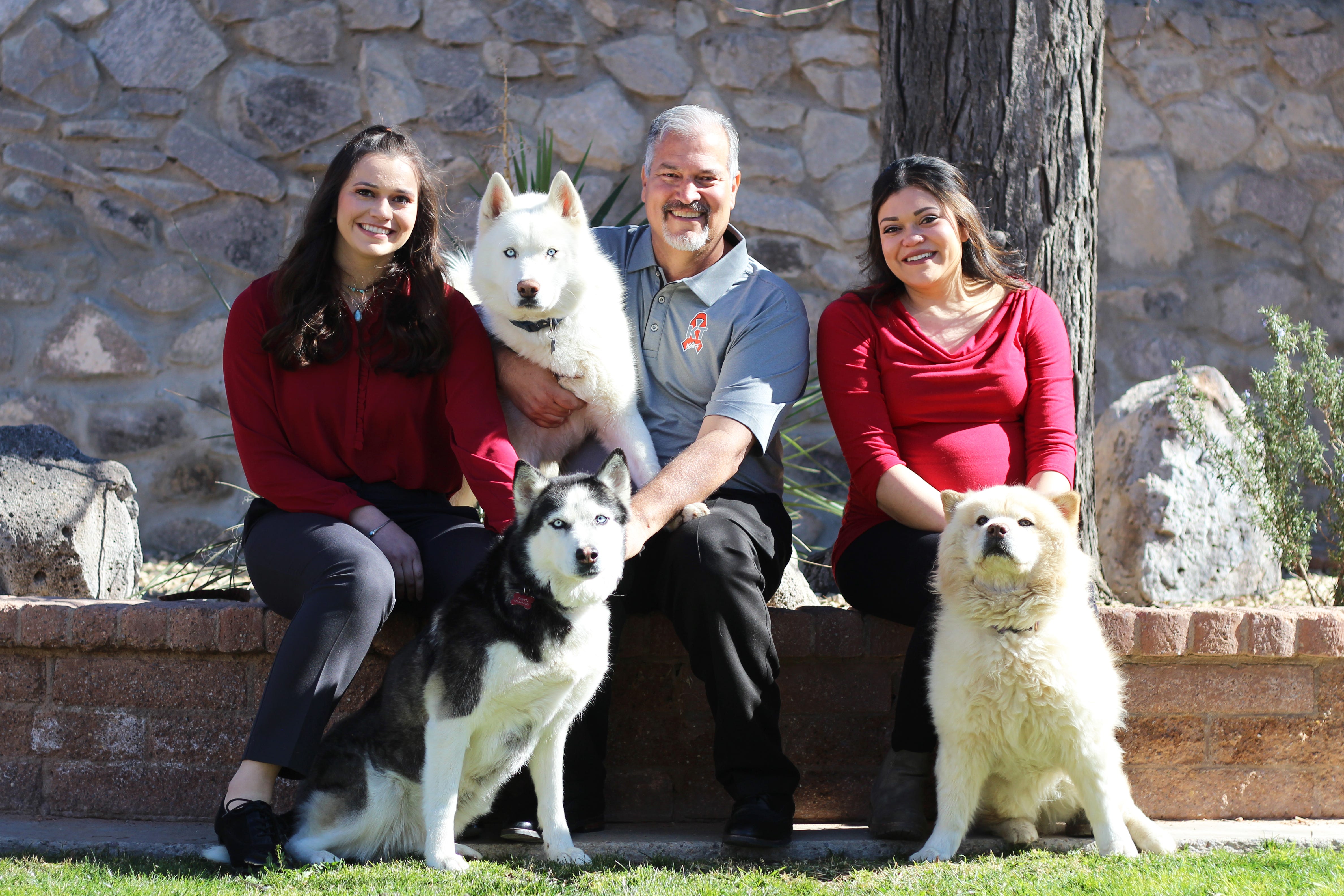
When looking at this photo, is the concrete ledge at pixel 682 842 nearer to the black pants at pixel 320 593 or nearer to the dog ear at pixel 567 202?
the black pants at pixel 320 593

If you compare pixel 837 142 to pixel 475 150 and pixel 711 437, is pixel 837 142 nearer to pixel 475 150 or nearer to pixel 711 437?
pixel 475 150

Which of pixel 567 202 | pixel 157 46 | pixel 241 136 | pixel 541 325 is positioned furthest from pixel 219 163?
pixel 541 325

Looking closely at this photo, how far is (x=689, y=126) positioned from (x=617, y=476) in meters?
1.21

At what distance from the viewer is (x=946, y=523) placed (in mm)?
2756

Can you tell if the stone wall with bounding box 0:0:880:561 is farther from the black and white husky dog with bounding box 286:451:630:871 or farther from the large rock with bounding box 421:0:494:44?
the black and white husky dog with bounding box 286:451:630:871

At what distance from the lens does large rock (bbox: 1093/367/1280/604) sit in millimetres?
4285

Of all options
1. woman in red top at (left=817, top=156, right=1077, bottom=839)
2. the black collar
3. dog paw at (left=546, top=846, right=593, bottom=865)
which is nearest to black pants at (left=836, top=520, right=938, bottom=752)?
woman in red top at (left=817, top=156, right=1077, bottom=839)

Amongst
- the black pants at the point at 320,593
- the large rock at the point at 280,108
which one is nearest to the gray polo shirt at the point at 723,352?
the black pants at the point at 320,593

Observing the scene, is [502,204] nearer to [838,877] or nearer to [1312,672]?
[838,877]

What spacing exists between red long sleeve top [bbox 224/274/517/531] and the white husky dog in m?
0.22

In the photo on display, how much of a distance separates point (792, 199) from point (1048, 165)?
2249mm

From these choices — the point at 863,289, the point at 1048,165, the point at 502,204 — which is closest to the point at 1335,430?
the point at 1048,165

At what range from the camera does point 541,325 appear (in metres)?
3.23

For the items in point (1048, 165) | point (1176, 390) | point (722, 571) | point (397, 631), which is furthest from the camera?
point (1176, 390)
